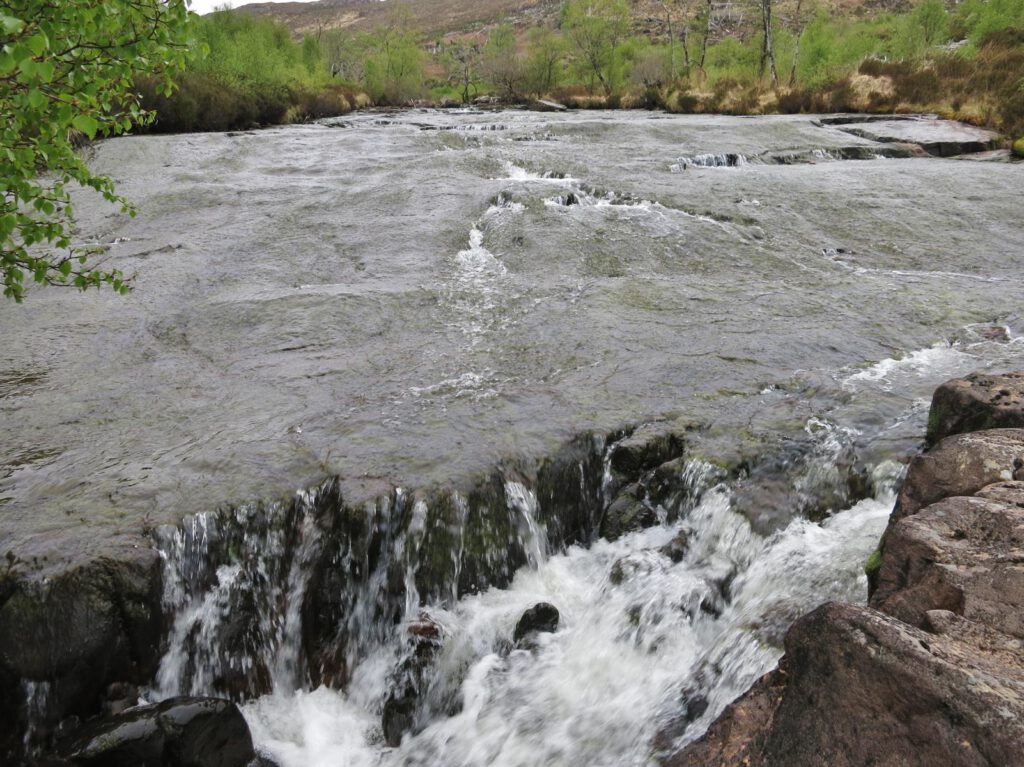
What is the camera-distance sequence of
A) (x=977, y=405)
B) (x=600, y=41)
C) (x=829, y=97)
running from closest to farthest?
(x=977, y=405), (x=829, y=97), (x=600, y=41)

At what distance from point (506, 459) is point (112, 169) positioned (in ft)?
58.8

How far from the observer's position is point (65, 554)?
202 inches

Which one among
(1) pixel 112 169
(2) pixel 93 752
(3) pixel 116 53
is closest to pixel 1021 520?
(2) pixel 93 752

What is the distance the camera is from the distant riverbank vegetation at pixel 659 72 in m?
→ 28.3

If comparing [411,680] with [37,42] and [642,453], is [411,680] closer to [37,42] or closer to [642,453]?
[642,453]

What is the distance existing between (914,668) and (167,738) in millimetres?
4306

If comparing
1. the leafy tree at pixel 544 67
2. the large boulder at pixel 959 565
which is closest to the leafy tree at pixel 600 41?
the leafy tree at pixel 544 67

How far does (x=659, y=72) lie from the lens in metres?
61.4

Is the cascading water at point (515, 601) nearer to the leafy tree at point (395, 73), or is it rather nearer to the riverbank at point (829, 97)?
the riverbank at point (829, 97)

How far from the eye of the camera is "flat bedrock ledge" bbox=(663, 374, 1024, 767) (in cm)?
276

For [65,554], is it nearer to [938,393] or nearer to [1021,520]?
[1021,520]

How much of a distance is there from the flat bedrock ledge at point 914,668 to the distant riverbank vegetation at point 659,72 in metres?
4.98

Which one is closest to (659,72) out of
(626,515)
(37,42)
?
(626,515)

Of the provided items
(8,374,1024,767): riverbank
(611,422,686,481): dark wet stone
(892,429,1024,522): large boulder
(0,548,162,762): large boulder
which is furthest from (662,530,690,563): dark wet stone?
(0,548,162,762): large boulder
